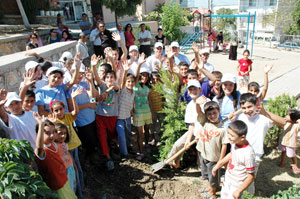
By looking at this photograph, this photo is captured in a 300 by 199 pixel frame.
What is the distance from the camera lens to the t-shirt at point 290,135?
4.03 metres

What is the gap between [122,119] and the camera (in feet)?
14.0

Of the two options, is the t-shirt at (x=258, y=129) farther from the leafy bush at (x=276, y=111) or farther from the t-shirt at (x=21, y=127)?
the t-shirt at (x=21, y=127)

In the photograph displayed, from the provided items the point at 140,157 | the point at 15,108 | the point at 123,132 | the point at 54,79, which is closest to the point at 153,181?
the point at 140,157

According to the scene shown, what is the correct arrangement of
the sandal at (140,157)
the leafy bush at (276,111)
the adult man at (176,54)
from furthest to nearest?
the adult man at (176,54), the leafy bush at (276,111), the sandal at (140,157)

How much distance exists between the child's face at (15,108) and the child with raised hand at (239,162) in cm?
252

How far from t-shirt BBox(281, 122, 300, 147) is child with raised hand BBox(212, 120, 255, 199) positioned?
177 cm

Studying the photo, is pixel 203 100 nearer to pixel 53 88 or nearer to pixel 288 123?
pixel 288 123

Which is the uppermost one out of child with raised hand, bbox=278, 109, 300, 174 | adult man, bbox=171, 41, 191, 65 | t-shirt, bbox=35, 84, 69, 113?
adult man, bbox=171, 41, 191, 65

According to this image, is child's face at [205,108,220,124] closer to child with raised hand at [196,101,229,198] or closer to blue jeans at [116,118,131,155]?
child with raised hand at [196,101,229,198]

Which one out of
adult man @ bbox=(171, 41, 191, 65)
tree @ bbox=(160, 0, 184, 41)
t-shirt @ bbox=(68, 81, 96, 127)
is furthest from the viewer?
tree @ bbox=(160, 0, 184, 41)

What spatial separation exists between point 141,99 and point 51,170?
7.26 feet

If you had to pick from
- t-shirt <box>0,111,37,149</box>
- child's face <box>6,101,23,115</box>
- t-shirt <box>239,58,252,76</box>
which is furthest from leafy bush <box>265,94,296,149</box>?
child's face <box>6,101,23,115</box>

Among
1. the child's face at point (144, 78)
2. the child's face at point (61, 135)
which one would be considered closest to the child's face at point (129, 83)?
the child's face at point (144, 78)

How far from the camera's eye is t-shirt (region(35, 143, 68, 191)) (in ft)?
8.50
